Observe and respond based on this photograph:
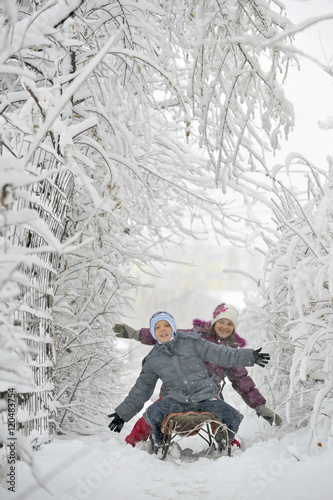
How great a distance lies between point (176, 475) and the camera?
2830 millimetres

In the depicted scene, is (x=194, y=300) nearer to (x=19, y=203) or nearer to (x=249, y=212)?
(x=249, y=212)

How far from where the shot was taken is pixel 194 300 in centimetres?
3950

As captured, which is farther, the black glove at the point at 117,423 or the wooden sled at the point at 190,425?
the black glove at the point at 117,423

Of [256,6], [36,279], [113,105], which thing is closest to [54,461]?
[36,279]

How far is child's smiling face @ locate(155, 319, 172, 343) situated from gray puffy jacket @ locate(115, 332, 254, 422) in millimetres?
48

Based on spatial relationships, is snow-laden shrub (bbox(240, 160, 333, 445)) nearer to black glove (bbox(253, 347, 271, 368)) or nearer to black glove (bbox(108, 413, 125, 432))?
black glove (bbox(253, 347, 271, 368))

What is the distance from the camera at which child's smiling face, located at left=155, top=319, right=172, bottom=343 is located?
3.88 metres

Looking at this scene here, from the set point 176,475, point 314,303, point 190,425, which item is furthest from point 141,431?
point 314,303

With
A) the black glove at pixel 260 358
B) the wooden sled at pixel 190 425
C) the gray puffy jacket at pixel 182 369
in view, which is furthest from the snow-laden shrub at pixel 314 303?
the gray puffy jacket at pixel 182 369

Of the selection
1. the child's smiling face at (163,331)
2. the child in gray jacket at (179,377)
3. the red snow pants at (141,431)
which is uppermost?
the child's smiling face at (163,331)

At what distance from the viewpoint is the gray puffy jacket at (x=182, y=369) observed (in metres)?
3.76

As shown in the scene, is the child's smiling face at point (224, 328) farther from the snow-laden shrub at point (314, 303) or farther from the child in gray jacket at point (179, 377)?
the snow-laden shrub at point (314, 303)

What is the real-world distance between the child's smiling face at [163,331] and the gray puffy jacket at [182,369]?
0.16 ft

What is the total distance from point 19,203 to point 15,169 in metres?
0.76
